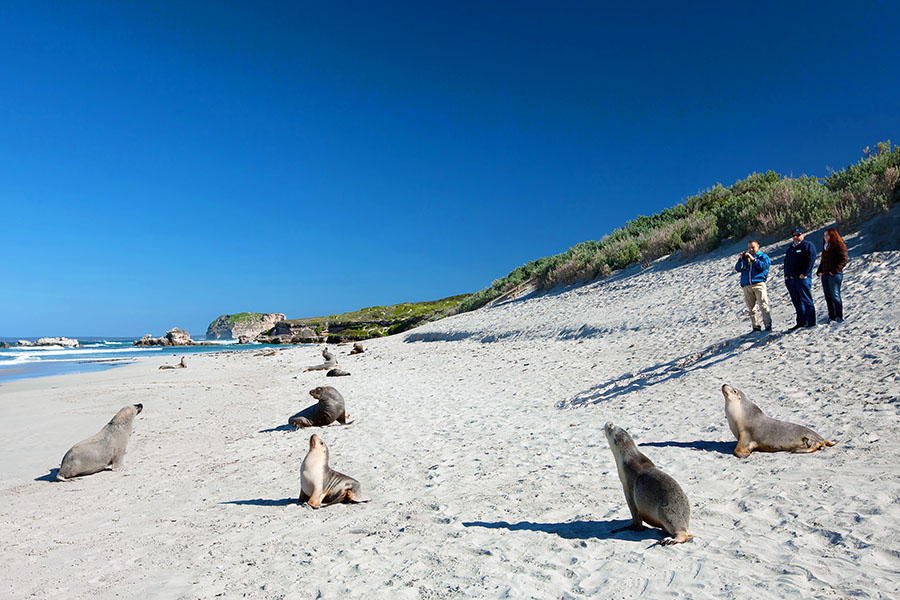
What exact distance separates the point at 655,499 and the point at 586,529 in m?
0.70

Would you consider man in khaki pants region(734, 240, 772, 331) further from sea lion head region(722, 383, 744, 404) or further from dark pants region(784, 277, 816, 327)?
sea lion head region(722, 383, 744, 404)

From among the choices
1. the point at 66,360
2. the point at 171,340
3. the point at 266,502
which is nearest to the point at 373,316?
the point at 171,340

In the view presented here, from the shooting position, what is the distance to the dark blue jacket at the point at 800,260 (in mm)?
10219

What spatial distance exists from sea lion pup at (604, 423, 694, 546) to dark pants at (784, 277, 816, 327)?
8.33m

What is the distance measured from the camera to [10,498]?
6.52 metres

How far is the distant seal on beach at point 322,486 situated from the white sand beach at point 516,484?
0.23 m

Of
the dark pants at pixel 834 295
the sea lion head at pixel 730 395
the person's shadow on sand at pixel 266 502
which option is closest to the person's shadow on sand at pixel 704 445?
the sea lion head at pixel 730 395

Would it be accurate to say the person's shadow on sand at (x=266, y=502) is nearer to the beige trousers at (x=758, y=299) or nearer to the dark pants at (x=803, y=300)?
the beige trousers at (x=758, y=299)

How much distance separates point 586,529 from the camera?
4.45 metres

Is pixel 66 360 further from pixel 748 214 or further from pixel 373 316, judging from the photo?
pixel 373 316


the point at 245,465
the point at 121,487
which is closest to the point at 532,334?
the point at 245,465

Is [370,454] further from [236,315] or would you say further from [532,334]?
[236,315]

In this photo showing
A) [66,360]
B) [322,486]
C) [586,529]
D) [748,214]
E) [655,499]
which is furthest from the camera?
[66,360]

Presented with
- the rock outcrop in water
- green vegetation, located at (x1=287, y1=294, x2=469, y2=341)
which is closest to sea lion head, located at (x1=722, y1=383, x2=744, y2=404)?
green vegetation, located at (x1=287, y1=294, x2=469, y2=341)
